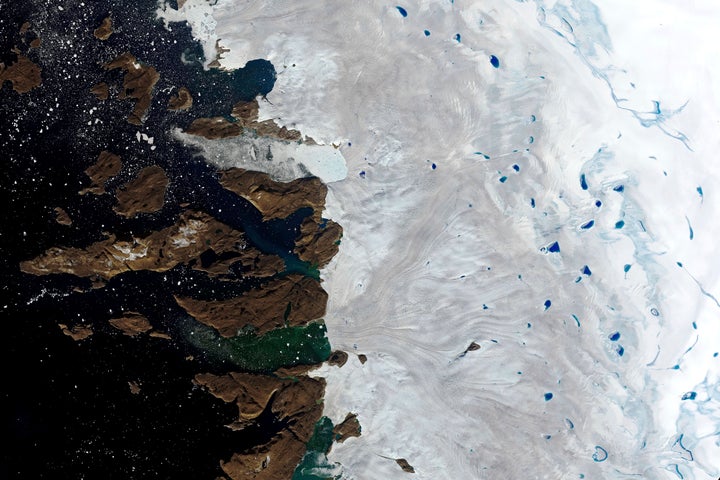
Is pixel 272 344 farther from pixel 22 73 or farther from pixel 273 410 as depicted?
pixel 22 73

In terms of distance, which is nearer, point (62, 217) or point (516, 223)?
point (516, 223)

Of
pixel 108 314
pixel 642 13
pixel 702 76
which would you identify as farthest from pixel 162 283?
pixel 702 76

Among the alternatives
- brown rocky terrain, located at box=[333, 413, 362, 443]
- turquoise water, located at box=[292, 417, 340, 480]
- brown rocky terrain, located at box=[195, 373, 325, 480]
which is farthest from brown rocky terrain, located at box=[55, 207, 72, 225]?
brown rocky terrain, located at box=[333, 413, 362, 443]

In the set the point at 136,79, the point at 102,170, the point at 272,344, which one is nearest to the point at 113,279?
the point at 102,170

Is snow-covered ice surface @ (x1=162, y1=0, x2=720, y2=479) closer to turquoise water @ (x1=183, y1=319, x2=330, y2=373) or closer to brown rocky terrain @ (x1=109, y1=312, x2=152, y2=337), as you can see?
turquoise water @ (x1=183, y1=319, x2=330, y2=373)

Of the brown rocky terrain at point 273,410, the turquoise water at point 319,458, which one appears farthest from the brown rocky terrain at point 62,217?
the turquoise water at point 319,458
